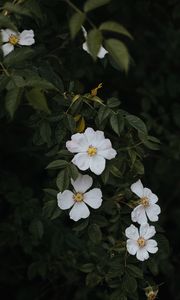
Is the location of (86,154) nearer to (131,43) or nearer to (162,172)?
(162,172)

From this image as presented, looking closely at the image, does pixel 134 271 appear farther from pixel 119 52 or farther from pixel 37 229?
pixel 119 52

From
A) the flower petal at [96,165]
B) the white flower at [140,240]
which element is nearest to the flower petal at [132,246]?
the white flower at [140,240]

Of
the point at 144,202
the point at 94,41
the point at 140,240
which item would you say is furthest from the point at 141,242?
the point at 94,41

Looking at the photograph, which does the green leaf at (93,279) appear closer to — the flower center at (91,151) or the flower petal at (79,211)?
the flower petal at (79,211)

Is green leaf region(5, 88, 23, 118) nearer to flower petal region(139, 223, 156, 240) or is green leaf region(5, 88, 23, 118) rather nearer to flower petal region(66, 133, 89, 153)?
flower petal region(66, 133, 89, 153)

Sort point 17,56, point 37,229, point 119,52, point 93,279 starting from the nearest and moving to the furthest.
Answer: point 119,52
point 17,56
point 93,279
point 37,229

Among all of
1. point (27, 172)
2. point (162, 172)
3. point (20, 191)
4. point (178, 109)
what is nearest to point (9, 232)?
point (20, 191)
